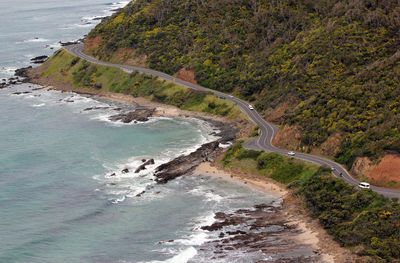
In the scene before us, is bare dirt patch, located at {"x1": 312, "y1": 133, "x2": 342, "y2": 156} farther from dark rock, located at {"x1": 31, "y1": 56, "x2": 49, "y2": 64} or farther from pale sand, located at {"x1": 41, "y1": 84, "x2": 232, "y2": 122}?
dark rock, located at {"x1": 31, "y1": 56, "x2": 49, "y2": 64}

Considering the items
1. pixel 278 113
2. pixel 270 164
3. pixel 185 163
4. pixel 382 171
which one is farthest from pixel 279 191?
pixel 278 113

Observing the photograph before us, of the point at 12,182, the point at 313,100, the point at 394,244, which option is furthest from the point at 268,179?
the point at 12,182

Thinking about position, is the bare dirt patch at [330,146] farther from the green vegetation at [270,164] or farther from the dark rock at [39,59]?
the dark rock at [39,59]

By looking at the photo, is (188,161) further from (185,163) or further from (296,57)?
(296,57)

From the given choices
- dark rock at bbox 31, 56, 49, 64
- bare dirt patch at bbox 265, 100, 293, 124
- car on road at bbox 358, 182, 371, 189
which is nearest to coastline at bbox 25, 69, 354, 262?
bare dirt patch at bbox 265, 100, 293, 124

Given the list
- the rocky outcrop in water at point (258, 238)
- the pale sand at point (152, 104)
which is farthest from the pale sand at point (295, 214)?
the pale sand at point (152, 104)

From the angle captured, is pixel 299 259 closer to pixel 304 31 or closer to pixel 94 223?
pixel 94 223
